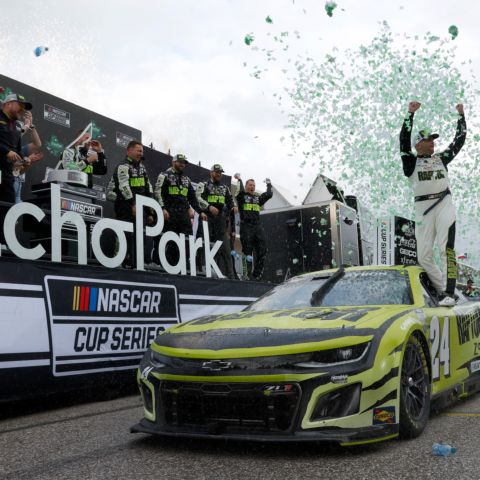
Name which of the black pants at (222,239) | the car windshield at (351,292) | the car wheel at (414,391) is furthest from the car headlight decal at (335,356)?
the black pants at (222,239)

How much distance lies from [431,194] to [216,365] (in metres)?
4.06

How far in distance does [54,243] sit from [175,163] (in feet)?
12.7

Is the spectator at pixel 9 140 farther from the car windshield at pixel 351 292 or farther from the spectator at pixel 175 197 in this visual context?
the car windshield at pixel 351 292

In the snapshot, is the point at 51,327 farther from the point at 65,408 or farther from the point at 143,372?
the point at 143,372

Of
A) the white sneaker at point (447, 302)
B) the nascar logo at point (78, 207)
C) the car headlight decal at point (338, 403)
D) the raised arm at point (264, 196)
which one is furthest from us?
the raised arm at point (264, 196)

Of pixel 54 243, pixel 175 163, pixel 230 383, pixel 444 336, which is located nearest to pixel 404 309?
pixel 444 336

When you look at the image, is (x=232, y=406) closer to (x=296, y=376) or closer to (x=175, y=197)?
(x=296, y=376)

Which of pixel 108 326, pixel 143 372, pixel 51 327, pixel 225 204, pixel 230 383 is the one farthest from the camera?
pixel 225 204

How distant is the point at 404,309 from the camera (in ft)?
13.8

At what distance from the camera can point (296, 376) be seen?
3328 millimetres

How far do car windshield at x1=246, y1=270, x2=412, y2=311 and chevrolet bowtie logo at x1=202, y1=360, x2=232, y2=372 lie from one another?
1.29 metres

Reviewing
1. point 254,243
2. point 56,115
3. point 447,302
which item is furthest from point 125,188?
point 447,302

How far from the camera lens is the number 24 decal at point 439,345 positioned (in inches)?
176

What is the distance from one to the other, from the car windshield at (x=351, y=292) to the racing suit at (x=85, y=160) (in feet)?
16.3
